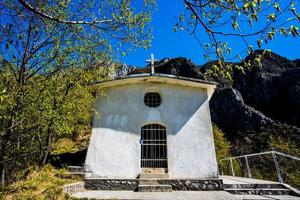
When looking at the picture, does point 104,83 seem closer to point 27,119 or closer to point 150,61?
point 150,61

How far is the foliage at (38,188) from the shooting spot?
6039mm

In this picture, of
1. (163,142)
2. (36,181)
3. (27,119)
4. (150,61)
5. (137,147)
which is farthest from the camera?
(150,61)

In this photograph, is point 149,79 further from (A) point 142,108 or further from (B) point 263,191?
(B) point 263,191

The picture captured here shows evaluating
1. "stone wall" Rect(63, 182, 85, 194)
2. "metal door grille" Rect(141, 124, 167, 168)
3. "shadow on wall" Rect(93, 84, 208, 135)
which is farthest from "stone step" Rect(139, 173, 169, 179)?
"stone wall" Rect(63, 182, 85, 194)

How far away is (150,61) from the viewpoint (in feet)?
40.0

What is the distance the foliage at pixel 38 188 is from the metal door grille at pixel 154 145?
11.9 ft

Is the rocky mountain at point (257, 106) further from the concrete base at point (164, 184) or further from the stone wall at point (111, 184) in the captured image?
the stone wall at point (111, 184)

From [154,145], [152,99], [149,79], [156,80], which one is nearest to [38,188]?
[154,145]

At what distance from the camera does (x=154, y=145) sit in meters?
10.6

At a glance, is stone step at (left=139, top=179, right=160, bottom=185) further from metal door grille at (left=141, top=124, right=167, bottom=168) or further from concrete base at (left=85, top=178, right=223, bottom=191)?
metal door grille at (left=141, top=124, right=167, bottom=168)

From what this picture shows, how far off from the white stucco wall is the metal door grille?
0.45m

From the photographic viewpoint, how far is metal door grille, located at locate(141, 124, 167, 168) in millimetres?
10477

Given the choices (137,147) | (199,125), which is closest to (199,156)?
(199,125)

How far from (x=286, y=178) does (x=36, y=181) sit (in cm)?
1532
